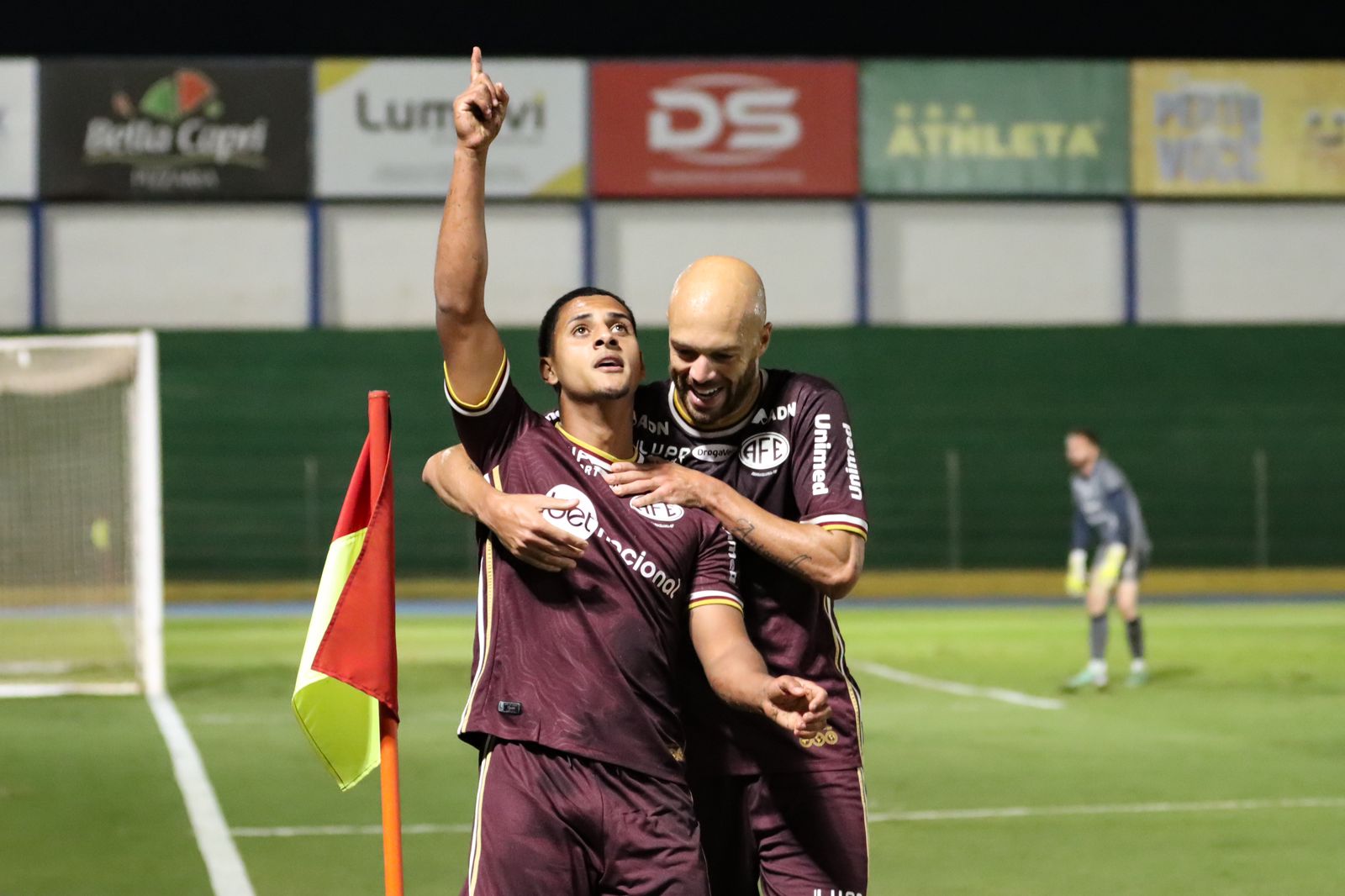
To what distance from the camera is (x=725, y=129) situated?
3164 cm

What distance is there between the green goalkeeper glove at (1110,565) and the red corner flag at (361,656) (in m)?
11.9

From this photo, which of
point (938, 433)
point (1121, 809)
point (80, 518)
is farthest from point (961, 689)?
point (938, 433)

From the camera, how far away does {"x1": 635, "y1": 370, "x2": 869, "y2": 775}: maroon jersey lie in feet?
16.6

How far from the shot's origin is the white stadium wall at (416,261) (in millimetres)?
30953

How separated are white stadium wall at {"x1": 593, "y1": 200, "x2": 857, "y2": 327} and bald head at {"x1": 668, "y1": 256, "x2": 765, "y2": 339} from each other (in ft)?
86.4

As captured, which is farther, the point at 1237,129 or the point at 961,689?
the point at 1237,129

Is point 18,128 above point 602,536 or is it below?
above

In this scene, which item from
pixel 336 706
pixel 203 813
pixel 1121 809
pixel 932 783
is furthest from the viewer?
pixel 932 783

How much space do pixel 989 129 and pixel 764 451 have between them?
2756 cm

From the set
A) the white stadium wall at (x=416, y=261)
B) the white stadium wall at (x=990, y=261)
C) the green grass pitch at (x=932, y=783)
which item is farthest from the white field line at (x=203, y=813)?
the white stadium wall at (x=990, y=261)

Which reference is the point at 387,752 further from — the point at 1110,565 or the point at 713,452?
the point at 1110,565

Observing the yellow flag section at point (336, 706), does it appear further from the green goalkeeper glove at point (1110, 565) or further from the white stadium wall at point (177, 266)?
the white stadium wall at point (177, 266)

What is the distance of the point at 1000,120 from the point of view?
31.8 metres

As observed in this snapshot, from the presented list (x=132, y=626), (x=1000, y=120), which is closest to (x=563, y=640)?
(x=132, y=626)
